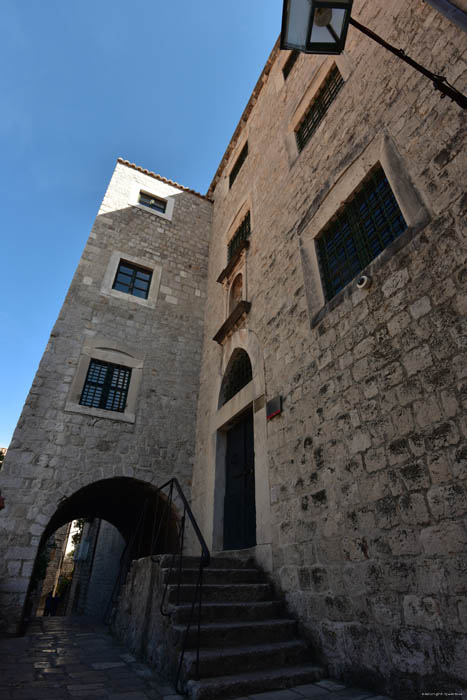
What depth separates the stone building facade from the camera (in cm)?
262

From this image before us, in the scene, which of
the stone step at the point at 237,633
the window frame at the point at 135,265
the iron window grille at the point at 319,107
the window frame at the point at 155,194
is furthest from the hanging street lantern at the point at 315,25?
the window frame at the point at 155,194

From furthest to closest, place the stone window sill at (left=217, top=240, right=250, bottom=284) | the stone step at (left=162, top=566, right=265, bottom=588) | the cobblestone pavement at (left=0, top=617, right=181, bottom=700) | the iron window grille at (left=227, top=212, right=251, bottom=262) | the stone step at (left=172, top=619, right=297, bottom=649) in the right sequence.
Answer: the iron window grille at (left=227, top=212, right=251, bottom=262) → the stone window sill at (left=217, top=240, right=250, bottom=284) → the stone step at (left=162, top=566, right=265, bottom=588) → the stone step at (left=172, top=619, right=297, bottom=649) → the cobblestone pavement at (left=0, top=617, right=181, bottom=700)

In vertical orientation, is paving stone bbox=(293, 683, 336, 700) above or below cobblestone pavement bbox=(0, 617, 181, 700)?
above

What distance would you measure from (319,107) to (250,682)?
796 cm

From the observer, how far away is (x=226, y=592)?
371 cm

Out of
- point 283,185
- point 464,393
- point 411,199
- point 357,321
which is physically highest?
point 283,185

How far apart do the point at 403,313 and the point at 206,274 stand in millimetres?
8021

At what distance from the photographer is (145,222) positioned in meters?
10.3

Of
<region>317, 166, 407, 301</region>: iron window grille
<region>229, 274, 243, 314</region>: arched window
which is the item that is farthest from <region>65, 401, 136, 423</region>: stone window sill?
<region>317, 166, 407, 301</region>: iron window grille

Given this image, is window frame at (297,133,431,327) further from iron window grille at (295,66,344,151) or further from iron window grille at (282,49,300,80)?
iron window grille at (282,49,300,80)

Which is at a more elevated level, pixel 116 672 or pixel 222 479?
pixel 222 479

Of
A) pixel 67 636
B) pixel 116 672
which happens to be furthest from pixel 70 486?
pixel 116 672

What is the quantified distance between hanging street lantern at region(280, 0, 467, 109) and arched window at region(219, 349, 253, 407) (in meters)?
4.72

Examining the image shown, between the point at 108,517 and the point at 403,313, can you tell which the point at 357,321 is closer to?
the point at 403,313
